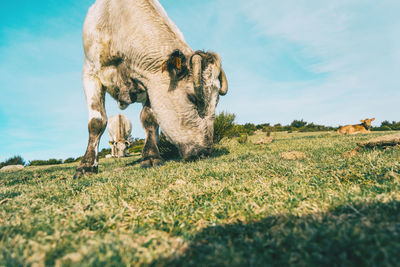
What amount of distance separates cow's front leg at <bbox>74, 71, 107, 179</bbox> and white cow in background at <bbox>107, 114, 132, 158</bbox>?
13.1 metres

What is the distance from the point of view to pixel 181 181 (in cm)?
225

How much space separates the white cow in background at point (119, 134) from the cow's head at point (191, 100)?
1450 centimetres

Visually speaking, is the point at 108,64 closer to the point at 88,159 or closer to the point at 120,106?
the point at 120,106

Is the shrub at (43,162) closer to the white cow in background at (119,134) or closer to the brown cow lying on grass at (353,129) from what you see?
the white cow in background at (119,134)

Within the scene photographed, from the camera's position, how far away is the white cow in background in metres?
17.3

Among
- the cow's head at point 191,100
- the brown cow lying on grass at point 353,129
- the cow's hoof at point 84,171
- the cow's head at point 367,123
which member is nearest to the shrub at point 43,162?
the cow's hoof at point 84,171

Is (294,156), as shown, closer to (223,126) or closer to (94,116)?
(94,116)

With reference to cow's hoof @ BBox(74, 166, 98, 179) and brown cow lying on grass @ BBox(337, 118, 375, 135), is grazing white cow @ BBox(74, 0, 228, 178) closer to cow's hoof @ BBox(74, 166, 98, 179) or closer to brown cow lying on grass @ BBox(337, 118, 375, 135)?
cow's hoof @ BBox(74, 166, 98, 179)

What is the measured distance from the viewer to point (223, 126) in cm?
848

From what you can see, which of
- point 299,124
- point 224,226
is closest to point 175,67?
point 224,226

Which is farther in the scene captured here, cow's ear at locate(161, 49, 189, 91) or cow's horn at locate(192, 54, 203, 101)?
cow's ear at locate(161, 49, 189, 91)

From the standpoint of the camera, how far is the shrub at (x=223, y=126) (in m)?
8.24

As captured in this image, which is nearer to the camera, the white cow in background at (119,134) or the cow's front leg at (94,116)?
the cow's front leg at (94,116)

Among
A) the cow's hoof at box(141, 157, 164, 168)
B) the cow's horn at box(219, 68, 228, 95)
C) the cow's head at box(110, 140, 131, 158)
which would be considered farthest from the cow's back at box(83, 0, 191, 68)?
→ the cow's head at box(110, 140, 131, 158)
